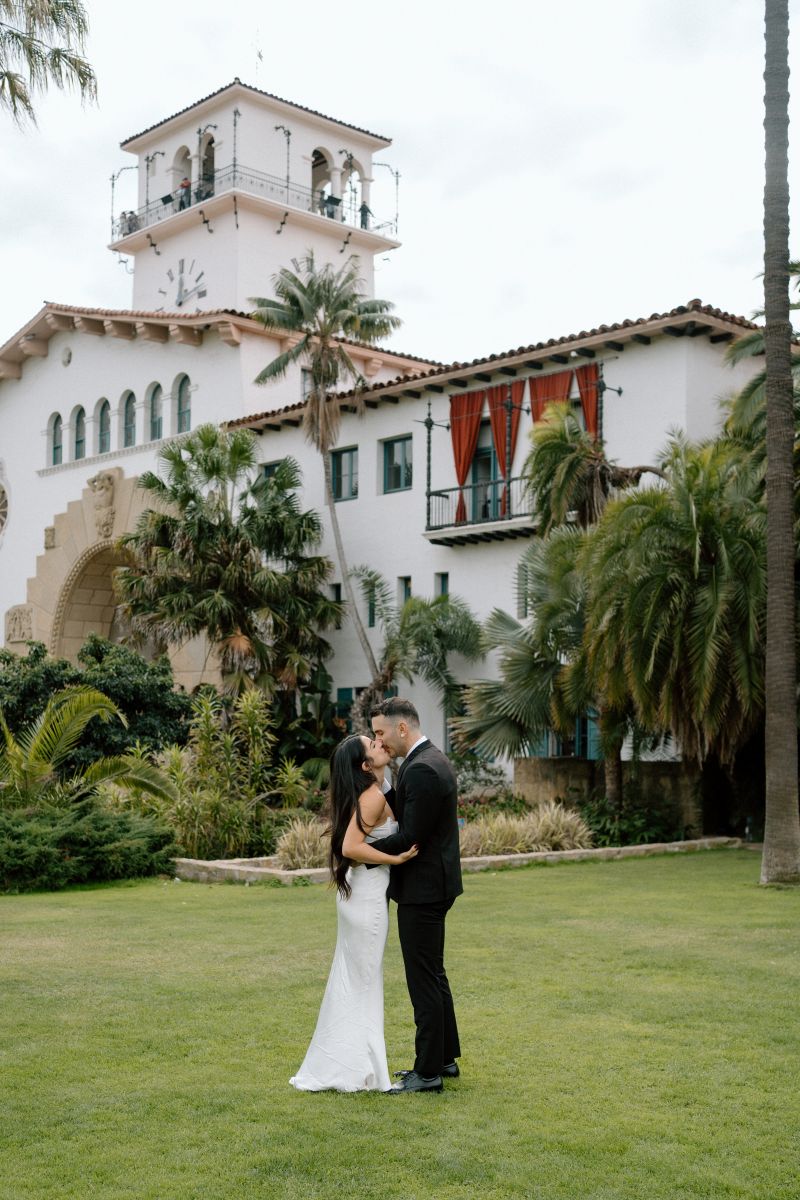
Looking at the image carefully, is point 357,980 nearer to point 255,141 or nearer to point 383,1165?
point 383,1165

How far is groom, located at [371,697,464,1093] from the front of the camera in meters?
6.70

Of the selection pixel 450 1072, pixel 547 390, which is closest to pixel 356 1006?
pixel 450 1072

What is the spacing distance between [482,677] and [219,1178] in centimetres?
2217

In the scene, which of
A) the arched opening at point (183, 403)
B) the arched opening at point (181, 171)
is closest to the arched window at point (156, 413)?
the arched opening at point (183, 403)

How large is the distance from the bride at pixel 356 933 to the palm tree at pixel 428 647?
20.3 m

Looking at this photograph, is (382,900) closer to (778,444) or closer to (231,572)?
(778,444)

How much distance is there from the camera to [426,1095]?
6.61 meters

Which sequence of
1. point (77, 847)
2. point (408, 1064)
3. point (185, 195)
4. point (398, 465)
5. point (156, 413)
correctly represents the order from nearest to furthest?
point (408, 1064)
point (77, 847)
point (398, 465)
point (156, 413)
point (185, 195)

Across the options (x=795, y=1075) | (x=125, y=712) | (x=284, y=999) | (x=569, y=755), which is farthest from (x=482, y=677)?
(x=795, y=1075)

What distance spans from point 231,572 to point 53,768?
36.2ft

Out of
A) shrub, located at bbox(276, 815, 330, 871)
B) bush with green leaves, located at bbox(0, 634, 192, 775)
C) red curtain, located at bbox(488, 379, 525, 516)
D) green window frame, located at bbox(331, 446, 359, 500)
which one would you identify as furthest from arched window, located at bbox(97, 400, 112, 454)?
shrub, located at bbox(276, 815, 330, 871)

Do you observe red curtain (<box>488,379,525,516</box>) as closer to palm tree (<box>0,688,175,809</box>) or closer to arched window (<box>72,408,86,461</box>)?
palm tree (<box>0,688,175,809</box>)

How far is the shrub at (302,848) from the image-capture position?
17.2 meters

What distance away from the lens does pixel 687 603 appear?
1859 centimetres
